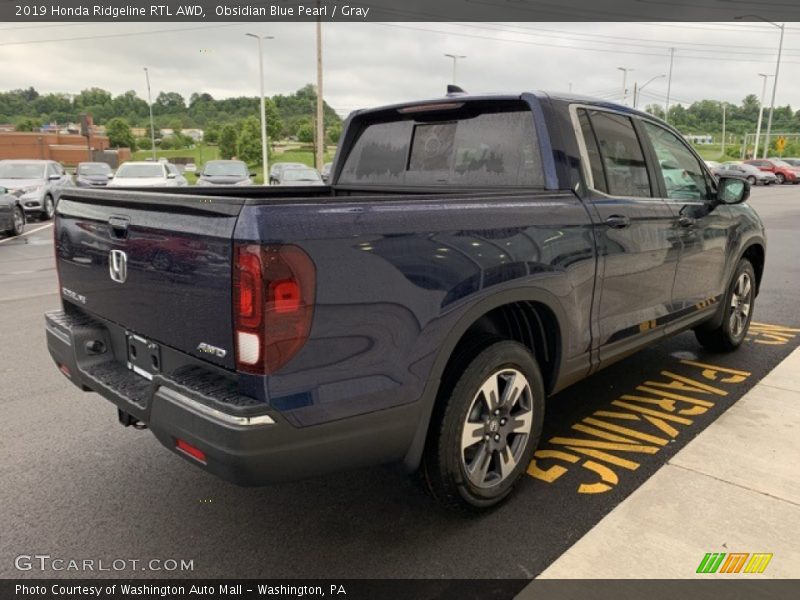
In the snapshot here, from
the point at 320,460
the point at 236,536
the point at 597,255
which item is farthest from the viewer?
the point at 597,255

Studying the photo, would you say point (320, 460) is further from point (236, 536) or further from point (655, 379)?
point (655, 379)

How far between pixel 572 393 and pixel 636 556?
Result: 77.0 inches

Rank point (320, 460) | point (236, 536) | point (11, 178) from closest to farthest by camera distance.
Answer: point (320, 460) → point (236, 536) → point (11, 178)

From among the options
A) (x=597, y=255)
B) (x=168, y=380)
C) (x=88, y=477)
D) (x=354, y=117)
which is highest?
(x=354, y=117)

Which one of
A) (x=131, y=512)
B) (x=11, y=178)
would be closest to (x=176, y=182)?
(x=11, y=178)

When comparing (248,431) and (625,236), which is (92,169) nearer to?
(625,236)

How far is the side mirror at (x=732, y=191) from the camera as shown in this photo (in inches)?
171

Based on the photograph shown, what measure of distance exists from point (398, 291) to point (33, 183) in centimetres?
1761

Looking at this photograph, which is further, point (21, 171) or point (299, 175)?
point (299, 175)

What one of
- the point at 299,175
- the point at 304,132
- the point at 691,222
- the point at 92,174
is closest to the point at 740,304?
the point at 691,222

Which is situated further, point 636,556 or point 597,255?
point 597,255

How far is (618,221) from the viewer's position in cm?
334

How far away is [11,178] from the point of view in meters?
16.9

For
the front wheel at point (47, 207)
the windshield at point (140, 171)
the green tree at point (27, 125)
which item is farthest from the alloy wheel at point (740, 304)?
the green tree at point (27, 125)
